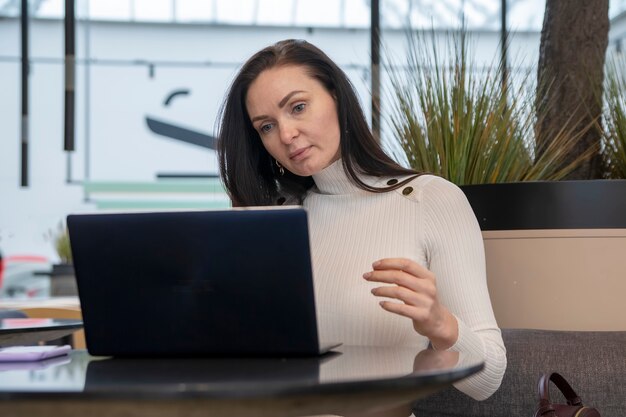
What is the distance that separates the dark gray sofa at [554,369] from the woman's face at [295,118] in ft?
1.81

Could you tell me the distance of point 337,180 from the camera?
1949 millimetres

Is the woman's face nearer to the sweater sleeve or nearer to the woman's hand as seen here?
the sweater sleeve

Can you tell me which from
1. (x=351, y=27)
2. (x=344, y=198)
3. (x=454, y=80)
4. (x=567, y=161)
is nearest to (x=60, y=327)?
(x=344, y=198)

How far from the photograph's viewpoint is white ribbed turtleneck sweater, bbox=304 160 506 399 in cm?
160

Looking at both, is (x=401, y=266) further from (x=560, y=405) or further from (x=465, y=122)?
(x=465, y=122)

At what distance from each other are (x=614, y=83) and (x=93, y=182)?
5841 millimetres

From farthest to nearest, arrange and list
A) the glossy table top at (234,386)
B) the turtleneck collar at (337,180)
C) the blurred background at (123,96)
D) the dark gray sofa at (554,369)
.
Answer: the blurred background at (123,96)
the turtleneck collar at (337,180)
the dark gray sofa at (554,369)
the glossy table top at (234,386)

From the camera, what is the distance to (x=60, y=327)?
7.72ft

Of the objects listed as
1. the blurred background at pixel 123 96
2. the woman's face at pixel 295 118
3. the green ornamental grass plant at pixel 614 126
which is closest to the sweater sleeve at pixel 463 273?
Result: the woman's face at pixel 295 118

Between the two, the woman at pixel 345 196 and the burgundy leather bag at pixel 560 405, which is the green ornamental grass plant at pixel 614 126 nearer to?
the woman at pixel 345 196

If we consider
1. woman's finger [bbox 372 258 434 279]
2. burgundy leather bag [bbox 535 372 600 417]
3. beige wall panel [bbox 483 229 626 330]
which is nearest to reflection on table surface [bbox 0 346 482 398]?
woman's finger [bbox 372 258 434 279]

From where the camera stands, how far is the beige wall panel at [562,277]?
6.66ft

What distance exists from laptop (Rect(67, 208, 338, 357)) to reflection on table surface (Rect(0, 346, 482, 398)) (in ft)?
0.09

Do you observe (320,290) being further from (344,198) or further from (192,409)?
(192,409)
